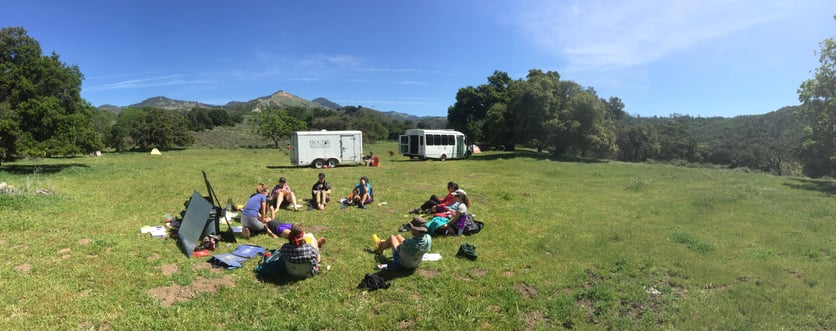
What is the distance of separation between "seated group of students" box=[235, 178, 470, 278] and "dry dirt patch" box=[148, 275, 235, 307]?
989 mm

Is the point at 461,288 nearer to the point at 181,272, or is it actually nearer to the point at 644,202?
the point at 181,272

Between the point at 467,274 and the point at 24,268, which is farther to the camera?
the point at 467,274

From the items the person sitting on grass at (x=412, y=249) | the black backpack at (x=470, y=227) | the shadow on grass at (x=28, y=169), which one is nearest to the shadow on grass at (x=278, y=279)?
the person sitting on grass at (x=412, y=249)

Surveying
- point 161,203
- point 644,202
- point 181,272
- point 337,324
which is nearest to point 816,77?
point 644,202

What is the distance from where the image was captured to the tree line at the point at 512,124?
57.1ft

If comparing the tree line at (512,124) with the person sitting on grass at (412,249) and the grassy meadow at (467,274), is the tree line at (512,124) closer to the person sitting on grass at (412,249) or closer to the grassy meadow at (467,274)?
the grassy meadow at (467,274)

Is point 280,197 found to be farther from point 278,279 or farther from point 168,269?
point 278,279

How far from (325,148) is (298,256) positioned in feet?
61.2

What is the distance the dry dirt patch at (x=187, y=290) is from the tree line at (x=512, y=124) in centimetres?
1693

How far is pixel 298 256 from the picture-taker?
5.90 metres

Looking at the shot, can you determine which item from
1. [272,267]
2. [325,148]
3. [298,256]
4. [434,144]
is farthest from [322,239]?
[434,144]

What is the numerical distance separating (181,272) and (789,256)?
1086 cm

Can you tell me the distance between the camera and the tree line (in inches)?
685

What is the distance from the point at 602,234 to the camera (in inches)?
344
